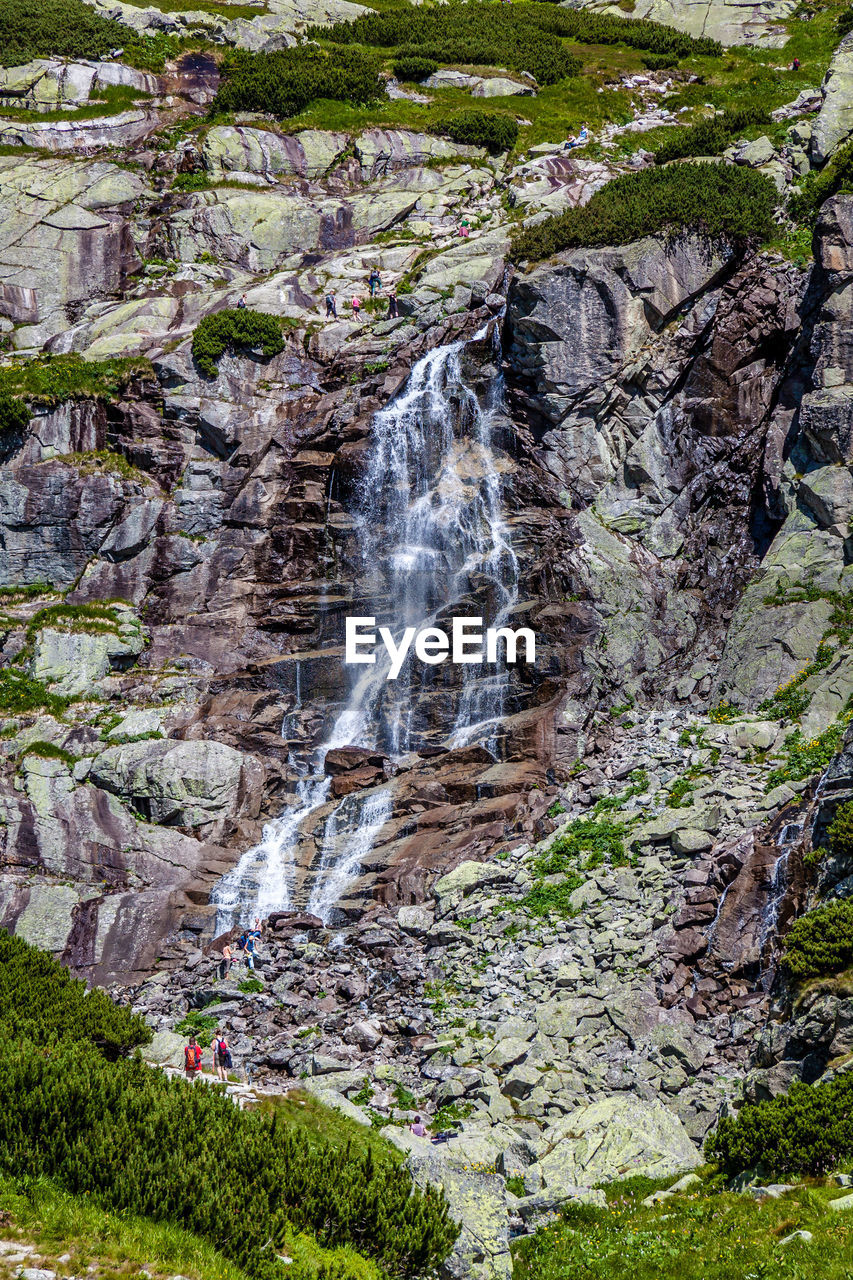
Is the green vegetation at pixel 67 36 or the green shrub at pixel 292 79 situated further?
the green shrub at pixel 292 79

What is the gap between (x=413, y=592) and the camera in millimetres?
39812

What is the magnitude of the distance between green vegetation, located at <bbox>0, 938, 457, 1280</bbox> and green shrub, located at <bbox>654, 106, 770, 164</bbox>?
53201 mm

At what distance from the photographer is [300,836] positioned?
3316 centimetres

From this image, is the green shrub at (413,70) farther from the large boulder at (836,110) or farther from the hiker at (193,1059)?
the hiker at (193,1059)

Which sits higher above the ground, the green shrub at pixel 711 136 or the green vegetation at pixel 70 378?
the green shrub at pixel 711 136

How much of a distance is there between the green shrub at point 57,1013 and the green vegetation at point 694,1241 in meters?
9.12

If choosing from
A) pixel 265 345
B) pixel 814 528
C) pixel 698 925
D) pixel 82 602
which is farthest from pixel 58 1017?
pixel 265 345

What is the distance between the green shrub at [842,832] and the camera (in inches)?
760

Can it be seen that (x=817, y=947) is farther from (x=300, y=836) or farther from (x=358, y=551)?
(x=358, y=551)

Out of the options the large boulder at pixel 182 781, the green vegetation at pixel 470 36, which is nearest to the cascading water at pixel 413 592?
the large boulder at pixel 182 781

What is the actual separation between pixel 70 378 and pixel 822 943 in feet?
129

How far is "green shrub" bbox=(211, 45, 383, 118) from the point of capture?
6344 cm

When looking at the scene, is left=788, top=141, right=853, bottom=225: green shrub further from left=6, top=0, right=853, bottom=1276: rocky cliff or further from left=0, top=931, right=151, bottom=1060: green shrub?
left=0, top=931, right=151, bottom=1060: green shrub

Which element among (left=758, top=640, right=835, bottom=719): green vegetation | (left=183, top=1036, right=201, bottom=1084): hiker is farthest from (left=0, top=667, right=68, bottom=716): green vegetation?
(left=758, top=640, right=835, bottom=719): green vegetation
